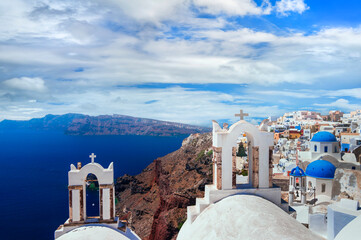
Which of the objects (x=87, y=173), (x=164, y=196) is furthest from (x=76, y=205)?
(x=164, y=196)

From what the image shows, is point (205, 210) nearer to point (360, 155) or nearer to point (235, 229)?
point (235, 229)

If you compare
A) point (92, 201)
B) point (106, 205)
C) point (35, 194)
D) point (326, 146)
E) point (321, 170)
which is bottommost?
point (35, 194)

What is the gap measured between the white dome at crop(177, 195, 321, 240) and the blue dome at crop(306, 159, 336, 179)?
21.1 metres

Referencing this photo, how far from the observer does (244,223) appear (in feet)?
21.0

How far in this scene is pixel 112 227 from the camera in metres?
8.84

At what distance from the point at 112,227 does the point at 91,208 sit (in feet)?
165

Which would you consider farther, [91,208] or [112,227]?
[91,208]

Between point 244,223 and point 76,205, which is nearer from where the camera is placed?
point 244,223

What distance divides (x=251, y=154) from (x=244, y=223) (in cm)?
270

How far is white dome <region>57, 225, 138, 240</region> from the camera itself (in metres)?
7.91

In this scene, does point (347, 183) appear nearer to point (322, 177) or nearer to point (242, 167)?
point (322, 177)

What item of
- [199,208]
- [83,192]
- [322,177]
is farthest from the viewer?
[322,177]

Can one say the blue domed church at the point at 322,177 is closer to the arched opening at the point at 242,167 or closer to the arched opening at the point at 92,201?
the arched opening at the point at 242,167

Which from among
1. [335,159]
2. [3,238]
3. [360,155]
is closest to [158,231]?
[335,159]
